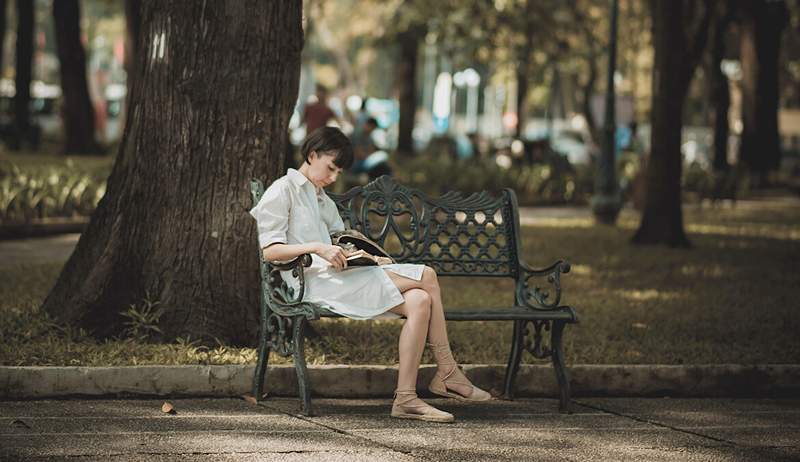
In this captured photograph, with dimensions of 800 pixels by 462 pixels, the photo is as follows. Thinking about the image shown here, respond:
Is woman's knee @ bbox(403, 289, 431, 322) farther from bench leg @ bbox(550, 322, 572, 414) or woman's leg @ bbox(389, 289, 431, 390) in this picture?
bench leg @ bbox(550, 322, 572, 414)

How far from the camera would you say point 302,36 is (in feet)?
27.7

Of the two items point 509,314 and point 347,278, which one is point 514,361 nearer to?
point 509,314

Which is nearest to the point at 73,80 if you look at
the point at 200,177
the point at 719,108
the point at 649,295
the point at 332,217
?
the point at 719,108

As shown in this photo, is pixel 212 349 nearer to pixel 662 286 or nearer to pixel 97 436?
pixel 97 436

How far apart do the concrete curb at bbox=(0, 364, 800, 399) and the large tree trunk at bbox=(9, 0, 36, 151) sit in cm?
2677

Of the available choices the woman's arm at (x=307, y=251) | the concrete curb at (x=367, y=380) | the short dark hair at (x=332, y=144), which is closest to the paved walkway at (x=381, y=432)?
the concrete curb at (x=367, y=380)

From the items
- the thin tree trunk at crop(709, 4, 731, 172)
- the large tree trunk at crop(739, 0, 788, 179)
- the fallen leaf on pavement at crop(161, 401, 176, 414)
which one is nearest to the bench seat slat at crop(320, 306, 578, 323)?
the fallen leaf on pavement at crop(161, 401, 176, 414)

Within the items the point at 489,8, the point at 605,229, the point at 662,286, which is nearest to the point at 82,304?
the point at 662,286

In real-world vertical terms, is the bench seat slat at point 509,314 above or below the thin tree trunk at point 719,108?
→ below

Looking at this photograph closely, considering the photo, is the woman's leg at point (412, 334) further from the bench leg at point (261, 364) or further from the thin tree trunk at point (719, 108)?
the thin tree trunk at point (719, 108)

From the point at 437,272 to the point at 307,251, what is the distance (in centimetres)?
133

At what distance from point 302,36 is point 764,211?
63.7 ft

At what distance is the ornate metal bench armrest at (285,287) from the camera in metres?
6.89

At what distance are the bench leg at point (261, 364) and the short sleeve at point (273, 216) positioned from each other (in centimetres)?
46
